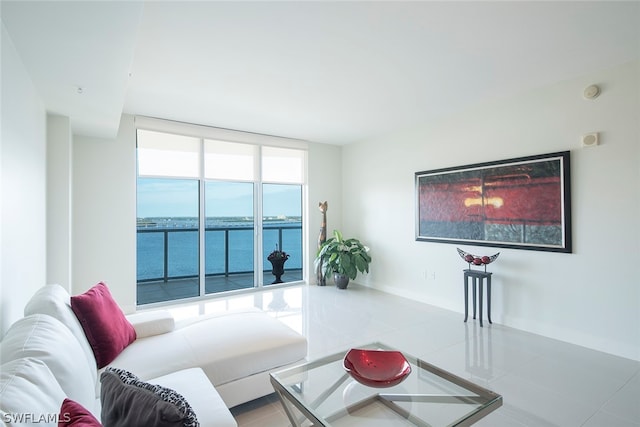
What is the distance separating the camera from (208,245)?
17.7 ft

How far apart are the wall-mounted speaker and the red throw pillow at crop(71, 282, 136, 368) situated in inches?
167

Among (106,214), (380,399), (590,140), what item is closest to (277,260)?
(106,214)

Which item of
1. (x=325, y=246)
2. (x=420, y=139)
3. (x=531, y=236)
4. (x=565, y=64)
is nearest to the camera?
(x=565, y=64)

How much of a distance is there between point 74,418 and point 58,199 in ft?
11.0

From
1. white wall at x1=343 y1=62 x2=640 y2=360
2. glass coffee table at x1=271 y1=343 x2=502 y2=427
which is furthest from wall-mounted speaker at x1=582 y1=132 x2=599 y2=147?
glass coffee table at x1=271 y1=343 x2=502 y2=427

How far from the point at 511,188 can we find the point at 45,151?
4.90 m

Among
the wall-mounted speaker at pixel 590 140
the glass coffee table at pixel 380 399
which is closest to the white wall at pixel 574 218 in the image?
the wall-mounted speaker at pixel 590 140

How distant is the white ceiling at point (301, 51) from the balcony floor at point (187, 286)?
2.54 m

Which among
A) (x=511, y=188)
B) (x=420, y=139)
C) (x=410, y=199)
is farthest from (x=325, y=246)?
(x=511, y=188)

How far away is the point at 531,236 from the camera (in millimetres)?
3416

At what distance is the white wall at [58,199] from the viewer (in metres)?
3.20

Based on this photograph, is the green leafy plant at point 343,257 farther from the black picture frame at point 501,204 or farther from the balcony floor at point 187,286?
the balcony floor at point 187,286

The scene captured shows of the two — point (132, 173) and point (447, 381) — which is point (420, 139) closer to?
point (447, 381)

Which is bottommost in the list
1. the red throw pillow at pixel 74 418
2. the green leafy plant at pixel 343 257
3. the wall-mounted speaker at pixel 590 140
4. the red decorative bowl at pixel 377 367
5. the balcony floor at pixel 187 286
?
the balcony floor at pixel 187 286
